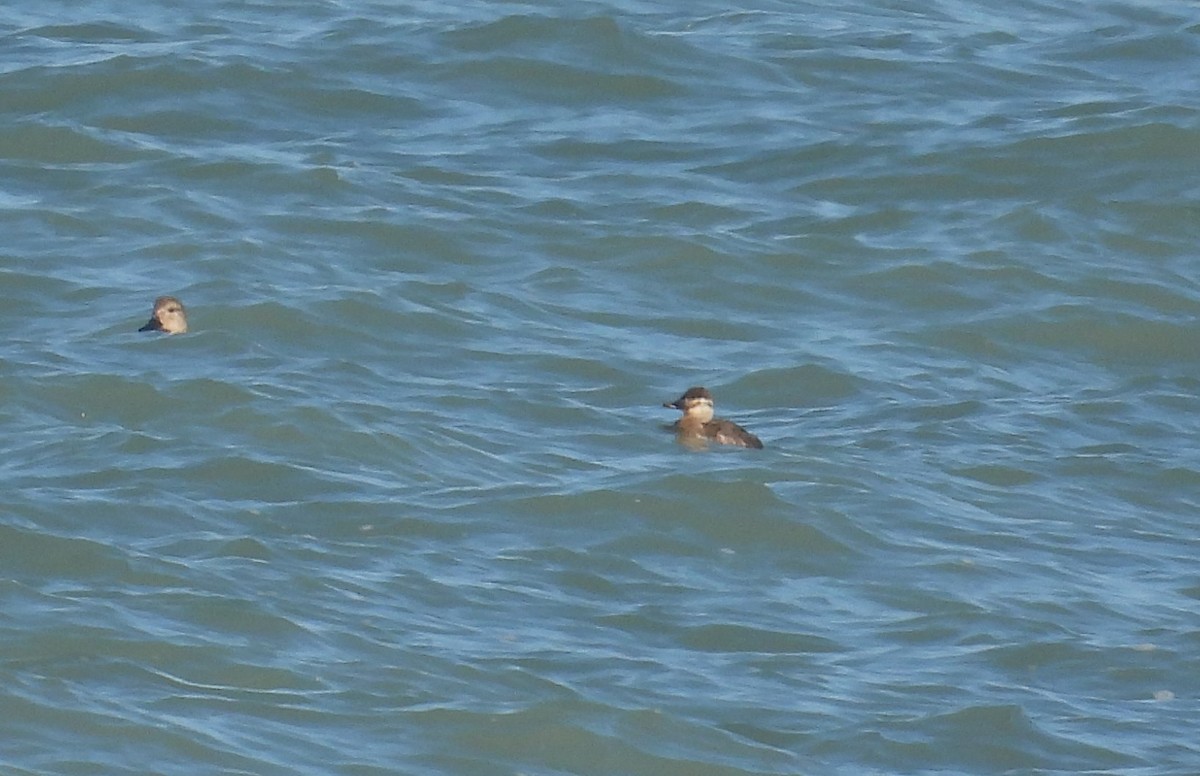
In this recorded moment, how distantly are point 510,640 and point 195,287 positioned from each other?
16.3 feet

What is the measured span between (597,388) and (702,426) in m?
1.17

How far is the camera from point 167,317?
12.2 meters

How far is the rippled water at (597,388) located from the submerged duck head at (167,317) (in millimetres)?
89

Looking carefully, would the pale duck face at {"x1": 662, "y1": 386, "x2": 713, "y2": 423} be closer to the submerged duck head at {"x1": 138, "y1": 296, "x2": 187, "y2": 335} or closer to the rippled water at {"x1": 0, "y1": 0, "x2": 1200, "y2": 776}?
the rippled water at {"x1": 0, "y1": 0, "x2": 1200, "y2": 776}

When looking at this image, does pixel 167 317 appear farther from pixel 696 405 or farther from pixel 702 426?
pixel 702 426

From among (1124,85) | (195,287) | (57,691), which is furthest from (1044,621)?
(1124,85)

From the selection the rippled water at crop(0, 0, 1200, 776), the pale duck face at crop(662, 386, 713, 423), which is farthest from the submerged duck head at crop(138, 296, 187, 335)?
the pale duck face at crop(662, 386, 713, 423)

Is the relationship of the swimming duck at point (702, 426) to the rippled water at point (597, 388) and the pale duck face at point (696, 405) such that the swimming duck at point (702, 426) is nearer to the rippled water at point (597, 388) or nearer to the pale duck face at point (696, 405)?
the pale duck face at point (696, 405)

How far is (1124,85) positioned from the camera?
18.2 m

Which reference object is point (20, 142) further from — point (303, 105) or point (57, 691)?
point (57, 691)

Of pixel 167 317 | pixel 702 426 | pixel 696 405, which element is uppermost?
pixel 167 317

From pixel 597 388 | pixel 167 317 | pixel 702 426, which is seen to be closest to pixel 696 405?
pixel 702 426

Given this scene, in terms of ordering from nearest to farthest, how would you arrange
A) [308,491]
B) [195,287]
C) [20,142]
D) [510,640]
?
[510,640] → [308,491] → [195,287] → [20,142]

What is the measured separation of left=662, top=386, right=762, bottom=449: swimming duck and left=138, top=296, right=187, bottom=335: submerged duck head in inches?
97.9
